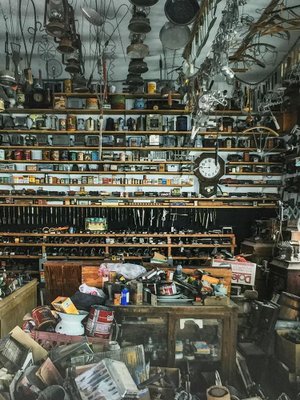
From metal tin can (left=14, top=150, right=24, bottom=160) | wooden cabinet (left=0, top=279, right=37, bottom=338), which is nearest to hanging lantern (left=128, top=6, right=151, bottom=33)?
wooden cabinet (left=0, top=279, right=37, bottom=338)

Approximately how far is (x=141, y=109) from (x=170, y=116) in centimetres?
59

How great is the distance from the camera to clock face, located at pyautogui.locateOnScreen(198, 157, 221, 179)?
635 centimetres

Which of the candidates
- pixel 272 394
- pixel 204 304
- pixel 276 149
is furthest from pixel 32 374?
pixel 276 149

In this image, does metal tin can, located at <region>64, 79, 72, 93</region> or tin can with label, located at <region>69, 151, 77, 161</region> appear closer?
metal tin can, located at <region>64, 79, 72, 93</region>

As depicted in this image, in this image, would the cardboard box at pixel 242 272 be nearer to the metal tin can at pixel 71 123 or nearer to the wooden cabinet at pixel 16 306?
the wooden cabinet at pixel 16 306

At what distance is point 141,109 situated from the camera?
20.2ft

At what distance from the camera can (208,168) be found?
6375mm

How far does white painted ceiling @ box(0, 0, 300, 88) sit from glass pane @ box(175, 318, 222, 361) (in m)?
2.66

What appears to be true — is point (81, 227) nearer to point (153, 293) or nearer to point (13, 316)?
point (13, 316)

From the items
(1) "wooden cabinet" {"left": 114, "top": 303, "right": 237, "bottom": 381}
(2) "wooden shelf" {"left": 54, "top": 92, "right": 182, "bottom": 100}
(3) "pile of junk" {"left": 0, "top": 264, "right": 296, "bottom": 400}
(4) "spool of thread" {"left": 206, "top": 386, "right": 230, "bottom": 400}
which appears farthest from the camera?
(2) "wooden shelf" {"left": 54, "top": 92, "right": 182, "bottom": 100}

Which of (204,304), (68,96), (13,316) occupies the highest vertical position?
(68,96)

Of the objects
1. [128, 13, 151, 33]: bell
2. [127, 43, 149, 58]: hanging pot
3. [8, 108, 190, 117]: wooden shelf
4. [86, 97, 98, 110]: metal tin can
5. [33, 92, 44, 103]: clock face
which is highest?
[128, 13, 151, 33]: bell

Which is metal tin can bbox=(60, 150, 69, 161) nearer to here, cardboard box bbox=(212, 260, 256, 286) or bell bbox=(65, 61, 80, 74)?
bell bbox=(65, 61, 80, 74)

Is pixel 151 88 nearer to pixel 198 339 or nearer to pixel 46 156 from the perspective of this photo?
pixel 46 156
